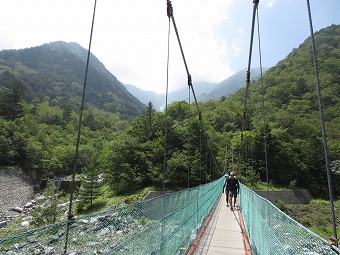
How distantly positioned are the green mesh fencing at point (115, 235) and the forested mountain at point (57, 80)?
88.3m

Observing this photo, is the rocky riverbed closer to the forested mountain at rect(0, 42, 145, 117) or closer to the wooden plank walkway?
the wooden plank walkway

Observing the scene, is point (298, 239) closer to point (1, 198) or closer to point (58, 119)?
point (1, 198)

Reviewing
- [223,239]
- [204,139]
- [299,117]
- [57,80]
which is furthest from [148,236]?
[57,80]

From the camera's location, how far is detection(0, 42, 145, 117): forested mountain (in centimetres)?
9725

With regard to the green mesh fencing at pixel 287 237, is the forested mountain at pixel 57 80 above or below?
above

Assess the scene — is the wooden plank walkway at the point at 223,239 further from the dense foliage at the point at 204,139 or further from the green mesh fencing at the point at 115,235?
the dense foliage at the point at 204,139

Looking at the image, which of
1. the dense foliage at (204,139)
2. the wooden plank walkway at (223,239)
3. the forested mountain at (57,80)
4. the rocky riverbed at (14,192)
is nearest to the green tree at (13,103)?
the dense foliage at (204,139)

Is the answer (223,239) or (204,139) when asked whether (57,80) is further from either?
(223,239)

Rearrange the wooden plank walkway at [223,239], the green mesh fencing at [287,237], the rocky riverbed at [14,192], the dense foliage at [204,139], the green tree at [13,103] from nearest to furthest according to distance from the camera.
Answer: the green mesh fencing at [287,237] → the wooden plank walkway at [223,239] → the dense foliage at [204,139] → the rocky riverbed at [14,192] → the green tree at [13,103]

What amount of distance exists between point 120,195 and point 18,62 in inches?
4759

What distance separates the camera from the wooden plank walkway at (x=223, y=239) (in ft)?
14.3

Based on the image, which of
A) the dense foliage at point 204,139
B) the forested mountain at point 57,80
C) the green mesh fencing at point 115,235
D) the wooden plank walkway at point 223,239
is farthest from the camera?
the forested mountain at point 57,80

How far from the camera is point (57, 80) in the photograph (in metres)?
114

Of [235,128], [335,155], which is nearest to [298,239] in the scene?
[335,155]
